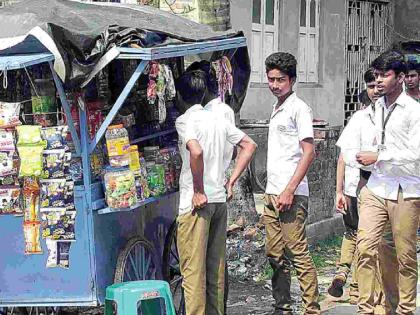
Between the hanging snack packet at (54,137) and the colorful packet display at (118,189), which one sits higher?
the hanging snack packet at (54,137)

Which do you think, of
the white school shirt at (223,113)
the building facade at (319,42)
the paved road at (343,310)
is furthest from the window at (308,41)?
the white school shirt at (223,113)

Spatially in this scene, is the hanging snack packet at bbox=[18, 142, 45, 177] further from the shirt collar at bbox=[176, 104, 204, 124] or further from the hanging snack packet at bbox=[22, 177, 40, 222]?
the shirt collar at bbox=[176, 104, 204, 124]

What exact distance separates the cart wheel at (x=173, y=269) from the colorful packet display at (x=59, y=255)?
110 cm

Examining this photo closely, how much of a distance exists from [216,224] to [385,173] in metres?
1.22

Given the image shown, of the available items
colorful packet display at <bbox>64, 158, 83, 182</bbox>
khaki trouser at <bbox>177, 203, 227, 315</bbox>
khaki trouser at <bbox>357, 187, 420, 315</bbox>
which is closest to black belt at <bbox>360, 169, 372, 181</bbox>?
khaki trouser at <bbox>357, 187, 420, 315</bbox>

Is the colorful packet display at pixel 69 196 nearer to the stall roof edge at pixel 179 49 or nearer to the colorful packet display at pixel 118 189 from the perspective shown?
the colorful packet display at pixel 118 189

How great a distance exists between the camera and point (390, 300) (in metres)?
6.27

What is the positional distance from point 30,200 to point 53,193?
18 cm

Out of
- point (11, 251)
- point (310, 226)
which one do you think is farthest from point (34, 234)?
point (310, 226)

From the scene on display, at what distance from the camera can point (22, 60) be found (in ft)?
16.3

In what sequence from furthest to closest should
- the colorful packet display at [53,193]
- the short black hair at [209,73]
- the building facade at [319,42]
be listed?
the building facade at [319,42]
the short black hair at [209,73]
the colorful packet display at [53,193]

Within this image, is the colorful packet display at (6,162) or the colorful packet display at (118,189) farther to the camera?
the colorful packet display at (118,189)

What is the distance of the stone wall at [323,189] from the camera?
Answer: 9570 millimetres

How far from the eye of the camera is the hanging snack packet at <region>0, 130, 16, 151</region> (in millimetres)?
5125
